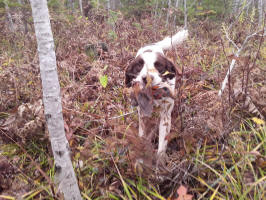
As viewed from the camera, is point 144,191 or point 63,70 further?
point 63,70

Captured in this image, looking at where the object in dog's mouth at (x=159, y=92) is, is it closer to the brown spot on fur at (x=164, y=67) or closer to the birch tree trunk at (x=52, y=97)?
the brown spot on fur at (x=164, y=67)

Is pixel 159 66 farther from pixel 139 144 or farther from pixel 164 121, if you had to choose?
pixel 139 144

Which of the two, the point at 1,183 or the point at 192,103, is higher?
the point at 192,103

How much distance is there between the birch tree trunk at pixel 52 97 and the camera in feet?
3.76

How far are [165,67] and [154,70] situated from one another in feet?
0.56

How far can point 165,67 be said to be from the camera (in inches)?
78.8

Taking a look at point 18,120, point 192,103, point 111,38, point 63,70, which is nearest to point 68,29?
point 111,38

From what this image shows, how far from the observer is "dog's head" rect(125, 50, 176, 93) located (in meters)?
1.87

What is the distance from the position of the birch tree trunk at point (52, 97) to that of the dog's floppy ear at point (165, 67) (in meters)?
1.04

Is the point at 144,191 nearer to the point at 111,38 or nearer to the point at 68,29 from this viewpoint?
the point at 111,38

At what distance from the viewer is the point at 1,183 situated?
182cm

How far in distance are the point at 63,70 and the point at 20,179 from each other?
2292mm

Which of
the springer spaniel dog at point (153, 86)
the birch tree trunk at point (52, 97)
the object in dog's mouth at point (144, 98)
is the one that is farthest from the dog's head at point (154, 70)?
the birch tree trunk at point (52, 97)

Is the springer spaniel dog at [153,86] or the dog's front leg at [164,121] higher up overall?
the springer spaniel dog at [153,86]
